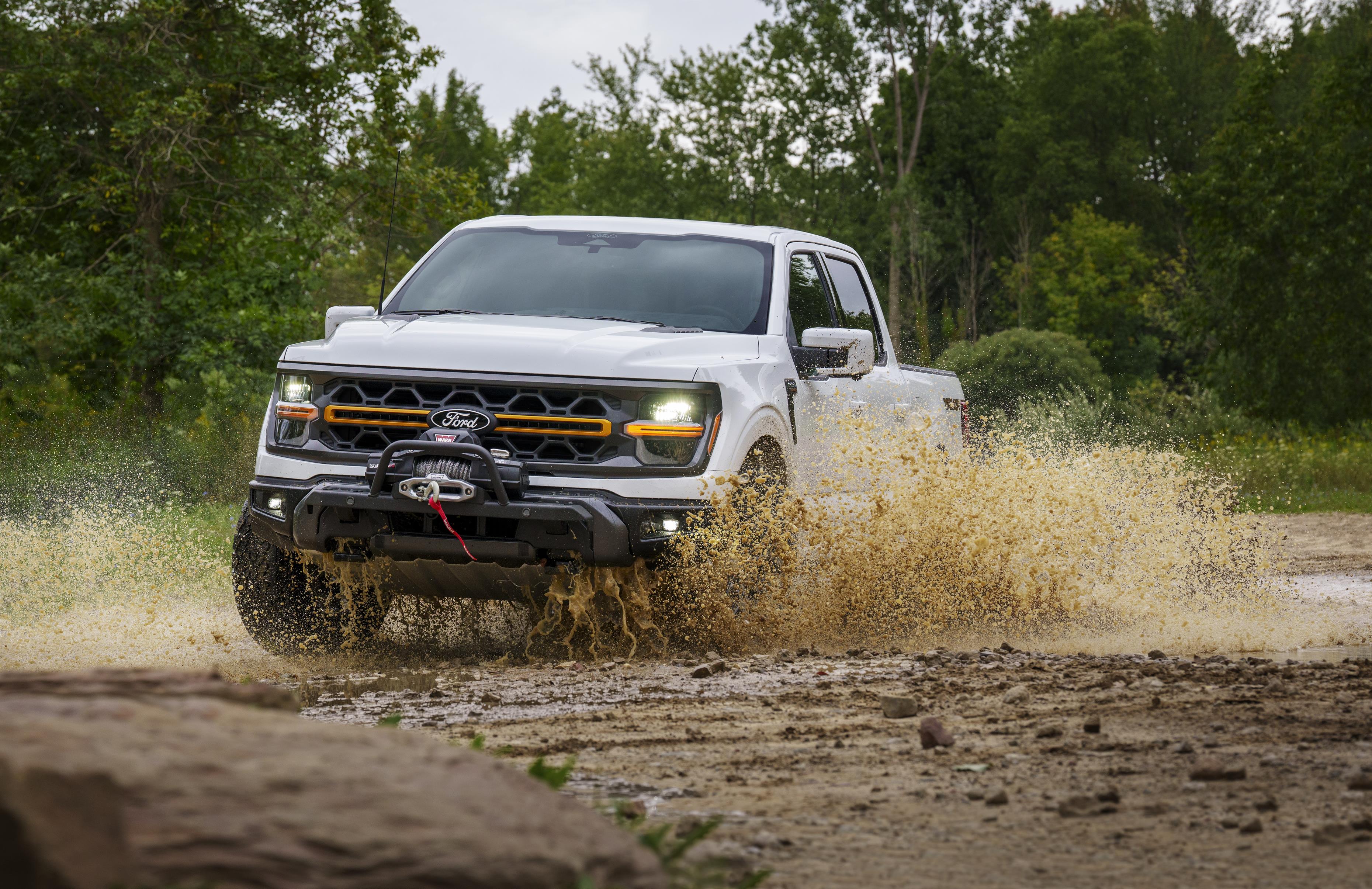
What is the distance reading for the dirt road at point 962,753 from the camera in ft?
11.4

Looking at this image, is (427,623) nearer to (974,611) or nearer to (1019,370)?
(974,611)

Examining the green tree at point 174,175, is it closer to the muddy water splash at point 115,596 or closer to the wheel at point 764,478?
the muddy water splash at point 115,596

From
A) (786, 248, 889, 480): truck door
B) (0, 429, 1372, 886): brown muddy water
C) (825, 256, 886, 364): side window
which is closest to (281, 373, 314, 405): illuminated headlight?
(0, 429, 1372, 886): brown muddy water

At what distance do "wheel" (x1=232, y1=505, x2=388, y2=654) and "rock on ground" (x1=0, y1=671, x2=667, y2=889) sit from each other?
155 inches

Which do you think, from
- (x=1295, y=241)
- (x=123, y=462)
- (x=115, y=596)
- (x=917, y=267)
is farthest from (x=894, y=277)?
(x=115, y=596)

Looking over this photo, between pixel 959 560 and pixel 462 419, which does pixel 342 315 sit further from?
pixel 959 560

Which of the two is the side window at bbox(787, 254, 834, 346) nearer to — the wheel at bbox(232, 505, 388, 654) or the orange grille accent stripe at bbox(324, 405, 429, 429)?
the orange grille accent stripe at bbox(324, 405, 429, 429)

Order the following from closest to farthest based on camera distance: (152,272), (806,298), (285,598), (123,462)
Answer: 1. (285,598)
2. (806,298)
3. (123,462)
4. (152,272)

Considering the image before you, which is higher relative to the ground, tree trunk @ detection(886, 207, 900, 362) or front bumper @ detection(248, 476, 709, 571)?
tree trunk @ detection(886, 207, 900, 362)


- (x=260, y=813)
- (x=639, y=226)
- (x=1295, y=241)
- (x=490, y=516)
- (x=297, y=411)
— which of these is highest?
(x=1295, y=241)

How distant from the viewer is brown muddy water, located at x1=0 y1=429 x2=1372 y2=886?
12.1ft

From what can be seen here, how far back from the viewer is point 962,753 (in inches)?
179

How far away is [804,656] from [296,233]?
568 inches

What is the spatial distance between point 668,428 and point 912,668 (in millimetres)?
1413
